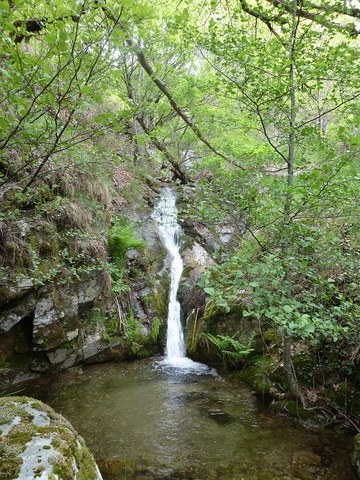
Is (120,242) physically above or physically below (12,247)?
above

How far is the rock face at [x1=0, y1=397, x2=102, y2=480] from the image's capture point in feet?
7.26

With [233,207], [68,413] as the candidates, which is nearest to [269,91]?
[233,207]

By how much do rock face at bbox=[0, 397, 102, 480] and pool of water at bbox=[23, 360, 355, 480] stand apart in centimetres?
140

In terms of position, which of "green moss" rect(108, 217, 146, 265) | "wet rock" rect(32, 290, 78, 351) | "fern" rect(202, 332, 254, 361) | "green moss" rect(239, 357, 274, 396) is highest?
"green moss" rect(108, 217, 146, 265)

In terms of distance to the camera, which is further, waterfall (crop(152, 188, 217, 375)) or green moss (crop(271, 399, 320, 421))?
waterfall (crop(152, 188, 217, 375))

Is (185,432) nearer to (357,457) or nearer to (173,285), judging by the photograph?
(357,457)

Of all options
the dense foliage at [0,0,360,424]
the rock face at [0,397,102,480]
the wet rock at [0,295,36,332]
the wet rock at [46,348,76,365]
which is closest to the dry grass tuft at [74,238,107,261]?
the dense foliage at [0,0,360,424]

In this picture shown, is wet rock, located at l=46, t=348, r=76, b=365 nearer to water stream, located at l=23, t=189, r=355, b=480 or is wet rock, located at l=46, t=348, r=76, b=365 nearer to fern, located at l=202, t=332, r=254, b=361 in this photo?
water stream, located at l=23, t=189, r=355, b=480

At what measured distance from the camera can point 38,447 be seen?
242cm

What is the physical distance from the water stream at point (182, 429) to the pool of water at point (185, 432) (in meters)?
0.01

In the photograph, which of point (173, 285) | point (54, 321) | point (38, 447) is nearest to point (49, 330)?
point (54, 321)

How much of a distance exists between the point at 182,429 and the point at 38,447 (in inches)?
111

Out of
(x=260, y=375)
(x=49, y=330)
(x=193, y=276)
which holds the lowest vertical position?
(x=260, y=375)

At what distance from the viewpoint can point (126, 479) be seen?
12.2 ft
